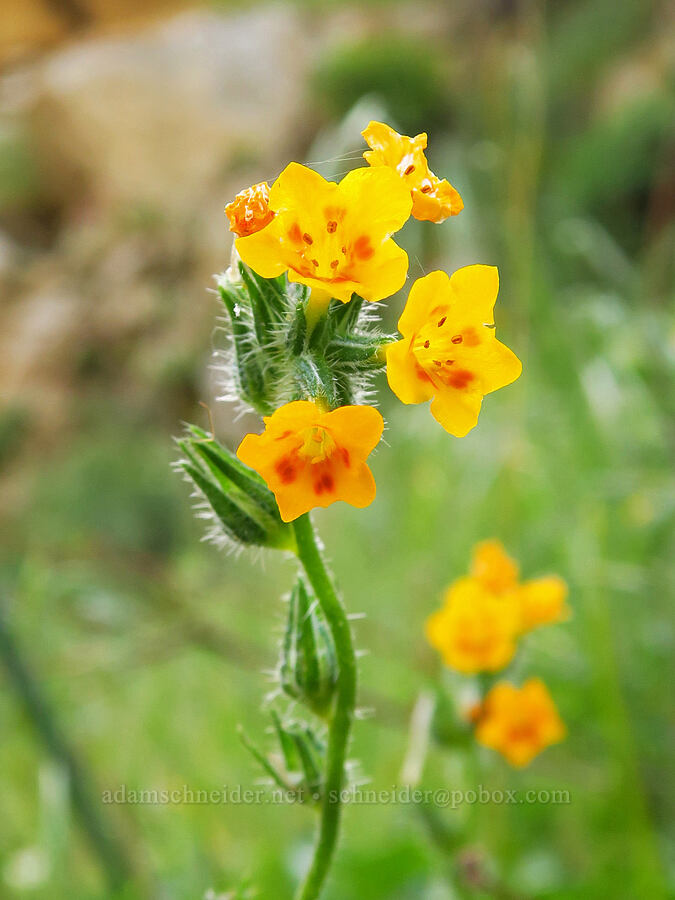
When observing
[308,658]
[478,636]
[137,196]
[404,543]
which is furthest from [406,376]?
[137,196]

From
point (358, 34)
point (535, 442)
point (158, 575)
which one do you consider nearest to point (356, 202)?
point (158, 575)

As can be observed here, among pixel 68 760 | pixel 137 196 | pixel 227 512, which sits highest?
pixel 137 196

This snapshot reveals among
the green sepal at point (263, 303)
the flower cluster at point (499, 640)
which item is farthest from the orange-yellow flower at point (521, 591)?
the green sepal at point (263, 303)

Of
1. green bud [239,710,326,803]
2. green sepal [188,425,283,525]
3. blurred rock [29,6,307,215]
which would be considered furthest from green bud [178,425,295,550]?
blurred rock [29,6,307,215]

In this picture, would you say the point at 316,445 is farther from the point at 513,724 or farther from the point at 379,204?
the point at 513,724

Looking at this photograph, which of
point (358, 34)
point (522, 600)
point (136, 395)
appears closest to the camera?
point (522, 600)

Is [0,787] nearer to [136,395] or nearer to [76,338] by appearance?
[136,395]

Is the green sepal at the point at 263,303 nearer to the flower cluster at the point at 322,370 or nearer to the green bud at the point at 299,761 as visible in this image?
the flower cluster at the point at 322,370
